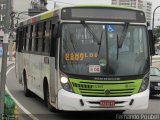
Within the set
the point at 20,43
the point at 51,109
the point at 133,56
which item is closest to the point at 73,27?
the point at 133,56

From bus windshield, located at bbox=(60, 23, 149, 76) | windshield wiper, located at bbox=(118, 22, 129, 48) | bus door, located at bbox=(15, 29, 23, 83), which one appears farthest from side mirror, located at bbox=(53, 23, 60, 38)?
bus door, located at bbox=(15, 29, 23, 83)

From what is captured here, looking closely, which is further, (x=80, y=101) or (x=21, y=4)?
(x=21, y=4)

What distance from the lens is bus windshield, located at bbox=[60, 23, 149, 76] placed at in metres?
11.7

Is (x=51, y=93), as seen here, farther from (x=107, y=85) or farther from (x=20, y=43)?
(x=20, y=43)

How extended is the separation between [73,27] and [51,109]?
8.51 feet

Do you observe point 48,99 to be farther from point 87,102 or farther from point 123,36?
point 123,36

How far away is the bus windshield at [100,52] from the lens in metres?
11.7

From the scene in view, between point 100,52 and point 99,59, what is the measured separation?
0.17 metres

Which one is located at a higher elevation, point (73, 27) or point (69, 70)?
point (73, 27)

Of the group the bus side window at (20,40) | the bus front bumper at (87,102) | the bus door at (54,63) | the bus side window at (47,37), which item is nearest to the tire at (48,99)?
the bus door at (54,63)

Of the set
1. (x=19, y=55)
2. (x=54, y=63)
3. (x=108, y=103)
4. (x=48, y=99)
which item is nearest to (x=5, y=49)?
(x=54, y=63)

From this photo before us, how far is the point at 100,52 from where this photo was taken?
11750 mm

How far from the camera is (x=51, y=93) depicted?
1257 centimetres

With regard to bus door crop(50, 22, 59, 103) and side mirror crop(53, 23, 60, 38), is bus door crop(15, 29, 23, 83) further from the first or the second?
side mirror crop(53, 23, 60, 38)
